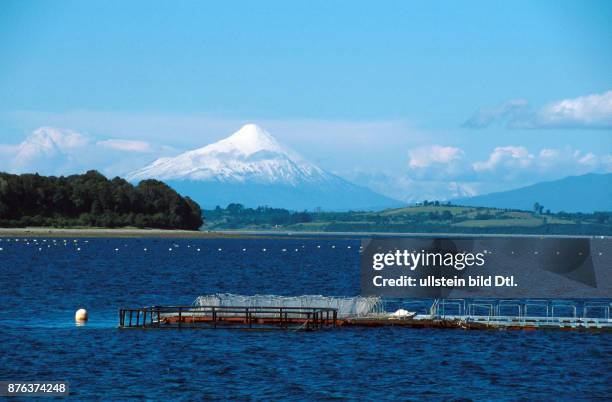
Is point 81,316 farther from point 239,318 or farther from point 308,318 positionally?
point 308,318

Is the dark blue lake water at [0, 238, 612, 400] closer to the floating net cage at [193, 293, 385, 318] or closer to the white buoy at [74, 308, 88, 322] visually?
the white buoy at [74, 308, 88, 322]

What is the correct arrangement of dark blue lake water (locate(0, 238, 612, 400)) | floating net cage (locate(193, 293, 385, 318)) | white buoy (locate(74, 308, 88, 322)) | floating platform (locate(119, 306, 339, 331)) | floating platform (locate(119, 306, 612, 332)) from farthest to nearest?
1. white buoy (locate(74, 308, 88, 322))
2. floating net cage (locate(193, 293, 385, 318))
3. floating platform (locate(119, 306, 612, 332))
4. floating platform (locate(119, 306, 339, 331))
5. dark blue lake water (locate(0, 238, 612, 400))

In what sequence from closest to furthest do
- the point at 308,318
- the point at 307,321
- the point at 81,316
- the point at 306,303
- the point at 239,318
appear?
1. the point at 308,318
2. the point at 307,321
3. the point at 239,318
4. the point at 306,303
5. the point at 81,316

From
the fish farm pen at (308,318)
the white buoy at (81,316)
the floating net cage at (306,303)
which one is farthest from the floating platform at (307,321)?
the white buoy at (81,316)

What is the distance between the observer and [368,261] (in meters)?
86.9

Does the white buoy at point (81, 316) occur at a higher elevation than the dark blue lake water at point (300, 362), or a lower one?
higher

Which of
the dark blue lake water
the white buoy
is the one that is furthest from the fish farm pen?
the white buoy

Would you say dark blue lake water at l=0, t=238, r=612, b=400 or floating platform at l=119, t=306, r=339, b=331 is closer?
dark blue lake water at l=0, t=238, r=612, b=400

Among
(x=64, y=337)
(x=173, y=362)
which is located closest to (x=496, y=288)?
(x=173, y=362)

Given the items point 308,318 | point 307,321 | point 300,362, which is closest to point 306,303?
point 307,321

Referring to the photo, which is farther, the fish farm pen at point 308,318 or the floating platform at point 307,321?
the fish farm pen at point 308,318

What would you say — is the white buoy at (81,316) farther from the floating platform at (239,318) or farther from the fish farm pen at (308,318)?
the floating platform at (239,318)

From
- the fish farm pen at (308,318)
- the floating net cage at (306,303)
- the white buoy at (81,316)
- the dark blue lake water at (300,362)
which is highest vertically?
the floating net cage at (306,303)

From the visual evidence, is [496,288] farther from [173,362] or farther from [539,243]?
[173,362]
